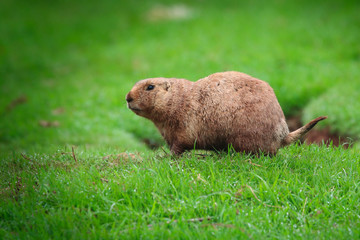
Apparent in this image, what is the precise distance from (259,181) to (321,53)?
853 cm

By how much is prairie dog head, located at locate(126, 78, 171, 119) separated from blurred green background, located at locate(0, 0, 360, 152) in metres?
1.53

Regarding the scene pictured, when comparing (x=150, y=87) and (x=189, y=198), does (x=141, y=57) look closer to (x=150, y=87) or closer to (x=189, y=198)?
(x=150, y=87)

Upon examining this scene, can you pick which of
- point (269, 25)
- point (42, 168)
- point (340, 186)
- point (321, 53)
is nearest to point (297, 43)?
point (321, 53)

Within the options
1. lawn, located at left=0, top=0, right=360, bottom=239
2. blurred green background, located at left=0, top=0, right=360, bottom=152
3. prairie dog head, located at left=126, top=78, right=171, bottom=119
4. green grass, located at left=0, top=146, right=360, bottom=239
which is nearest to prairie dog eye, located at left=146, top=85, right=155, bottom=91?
prairie dog head, located at left=126, top=78, right=171, bottom=119

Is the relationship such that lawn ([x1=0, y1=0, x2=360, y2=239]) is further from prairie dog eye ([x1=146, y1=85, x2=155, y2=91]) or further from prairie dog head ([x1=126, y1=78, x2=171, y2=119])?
prairie dog eye ([x1=146, y1=85, x2=155, y2=91])

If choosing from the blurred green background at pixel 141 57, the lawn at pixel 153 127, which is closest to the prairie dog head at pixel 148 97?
the lawn at pixel 153 127

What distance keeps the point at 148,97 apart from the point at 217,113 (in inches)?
32.3

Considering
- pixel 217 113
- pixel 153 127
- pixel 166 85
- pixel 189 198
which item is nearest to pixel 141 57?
pixel 153 127

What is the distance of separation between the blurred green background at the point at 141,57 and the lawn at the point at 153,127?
1.9 inches

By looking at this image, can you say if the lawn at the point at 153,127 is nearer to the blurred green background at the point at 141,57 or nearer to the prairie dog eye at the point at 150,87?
the blurred green background at the point at 141,57

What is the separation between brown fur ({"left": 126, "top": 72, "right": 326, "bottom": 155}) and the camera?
13.5 ft

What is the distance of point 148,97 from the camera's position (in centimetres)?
447

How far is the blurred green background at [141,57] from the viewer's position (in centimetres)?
855

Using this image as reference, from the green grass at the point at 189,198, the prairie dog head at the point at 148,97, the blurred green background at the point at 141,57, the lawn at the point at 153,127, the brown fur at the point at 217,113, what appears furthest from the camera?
the blurred green background at the point at 141,57
